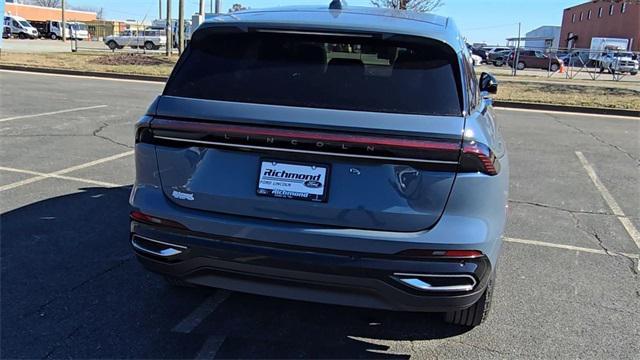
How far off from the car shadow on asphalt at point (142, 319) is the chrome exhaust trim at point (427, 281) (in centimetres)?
65

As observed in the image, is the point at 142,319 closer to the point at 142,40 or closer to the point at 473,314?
the point at 473,314

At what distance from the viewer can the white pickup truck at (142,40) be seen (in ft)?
154

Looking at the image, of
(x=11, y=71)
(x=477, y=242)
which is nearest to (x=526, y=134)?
(x=477, y=242)

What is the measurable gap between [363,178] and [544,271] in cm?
241

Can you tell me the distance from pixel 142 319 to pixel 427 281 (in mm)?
1762

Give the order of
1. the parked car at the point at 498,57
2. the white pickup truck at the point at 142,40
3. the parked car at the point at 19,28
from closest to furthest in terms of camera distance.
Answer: the white pickup truck at the point at 142,40, the parked car at the point at 498,57, the parked car at the point at 19,28

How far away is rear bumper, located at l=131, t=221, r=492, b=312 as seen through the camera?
2.54m

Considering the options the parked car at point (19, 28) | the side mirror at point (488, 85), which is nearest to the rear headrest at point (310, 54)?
the side mirror at point (488, 85)

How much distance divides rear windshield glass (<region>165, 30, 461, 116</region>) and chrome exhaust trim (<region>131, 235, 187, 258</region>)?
77 centimetres

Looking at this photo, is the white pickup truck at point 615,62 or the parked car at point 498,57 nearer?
the white pickup truck at point 615,62

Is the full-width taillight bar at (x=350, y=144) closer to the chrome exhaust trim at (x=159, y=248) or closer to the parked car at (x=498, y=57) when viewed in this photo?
the chrome exhaust trim at (x=159, y=248)

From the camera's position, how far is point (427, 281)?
2559 mm

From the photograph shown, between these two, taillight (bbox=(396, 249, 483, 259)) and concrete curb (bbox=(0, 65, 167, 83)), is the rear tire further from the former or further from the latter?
concrete curb (bbox=(0, 65, 167, 83))

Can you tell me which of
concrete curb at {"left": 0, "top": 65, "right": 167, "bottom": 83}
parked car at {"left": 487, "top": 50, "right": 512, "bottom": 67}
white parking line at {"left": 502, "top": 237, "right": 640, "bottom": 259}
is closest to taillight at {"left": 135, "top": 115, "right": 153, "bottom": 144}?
white parking line at {"left": 502, "top": 237, "right": 640, "bottom": 259}
